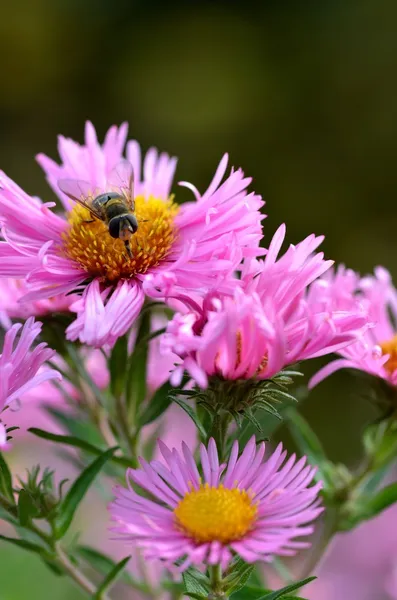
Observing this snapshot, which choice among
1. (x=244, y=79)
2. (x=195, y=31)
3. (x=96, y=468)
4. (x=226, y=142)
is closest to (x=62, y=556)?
(x=96, y=468)

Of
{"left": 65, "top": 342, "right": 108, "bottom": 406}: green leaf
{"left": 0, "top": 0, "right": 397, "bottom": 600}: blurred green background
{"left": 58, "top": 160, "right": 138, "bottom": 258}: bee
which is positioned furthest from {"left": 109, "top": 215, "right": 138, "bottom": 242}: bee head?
{"left": 0, "top": 0, "right": 397, "bottom": 600}: blurred green background

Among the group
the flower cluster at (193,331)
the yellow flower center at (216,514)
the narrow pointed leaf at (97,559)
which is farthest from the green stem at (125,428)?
the yellow flower center at (216,514)

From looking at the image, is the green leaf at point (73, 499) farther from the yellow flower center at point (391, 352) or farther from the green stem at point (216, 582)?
the yellow flower center at point (391, 352)

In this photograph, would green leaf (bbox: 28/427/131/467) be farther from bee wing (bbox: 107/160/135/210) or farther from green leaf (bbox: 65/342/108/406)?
bee wing (bbox: 107/160/135/210)

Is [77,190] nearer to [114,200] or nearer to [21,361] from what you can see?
[114,200]

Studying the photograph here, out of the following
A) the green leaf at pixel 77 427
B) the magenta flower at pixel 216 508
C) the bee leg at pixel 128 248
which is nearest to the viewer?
the magenta flower at pixel 216 508

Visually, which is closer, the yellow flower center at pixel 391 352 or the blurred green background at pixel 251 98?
the yellow flower center at pixel 391 352

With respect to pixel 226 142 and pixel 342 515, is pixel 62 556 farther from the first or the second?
pixel 226 142
